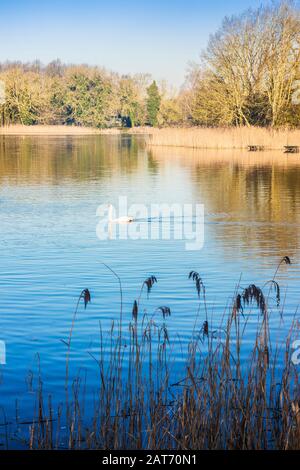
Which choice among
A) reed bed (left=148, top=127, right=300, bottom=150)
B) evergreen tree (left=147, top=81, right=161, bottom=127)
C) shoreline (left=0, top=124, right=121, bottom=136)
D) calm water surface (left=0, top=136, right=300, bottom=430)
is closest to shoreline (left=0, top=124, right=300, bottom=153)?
reed bed (left=148, top=127, right=300, bottom=150)

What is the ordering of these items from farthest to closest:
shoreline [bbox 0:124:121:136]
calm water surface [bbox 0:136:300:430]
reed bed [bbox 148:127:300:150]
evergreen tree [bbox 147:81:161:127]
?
evergreen tree [bbox 147:81:161:127], shoreline [bbox 0:124:121:136], reed bed [bbox 148:127:300:150], calm water surface [bbox 0:136:300:430]

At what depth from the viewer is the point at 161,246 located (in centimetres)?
1258

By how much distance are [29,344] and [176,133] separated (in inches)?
1430

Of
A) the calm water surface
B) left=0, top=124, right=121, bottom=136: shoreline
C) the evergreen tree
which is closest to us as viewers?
the calm water surface

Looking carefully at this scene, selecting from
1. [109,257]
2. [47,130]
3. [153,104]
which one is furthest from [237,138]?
[153,104]

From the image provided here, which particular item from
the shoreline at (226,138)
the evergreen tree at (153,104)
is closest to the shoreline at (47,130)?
the evergreen tree at (153,104)

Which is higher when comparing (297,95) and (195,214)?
(297,95)

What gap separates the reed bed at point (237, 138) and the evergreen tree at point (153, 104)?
3695cm

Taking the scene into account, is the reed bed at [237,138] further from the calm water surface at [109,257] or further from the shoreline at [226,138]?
the calm water surface at [109,257]

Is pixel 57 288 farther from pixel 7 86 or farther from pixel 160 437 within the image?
pixel 7 86

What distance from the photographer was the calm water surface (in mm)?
6875

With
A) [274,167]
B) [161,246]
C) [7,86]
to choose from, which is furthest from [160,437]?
[7,86]

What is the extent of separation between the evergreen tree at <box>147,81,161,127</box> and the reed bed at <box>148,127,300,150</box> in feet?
121

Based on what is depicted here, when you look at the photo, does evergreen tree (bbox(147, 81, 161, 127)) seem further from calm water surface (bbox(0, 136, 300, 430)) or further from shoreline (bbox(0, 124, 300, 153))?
calm water surface (bbox(0, 136, 300, 430))
